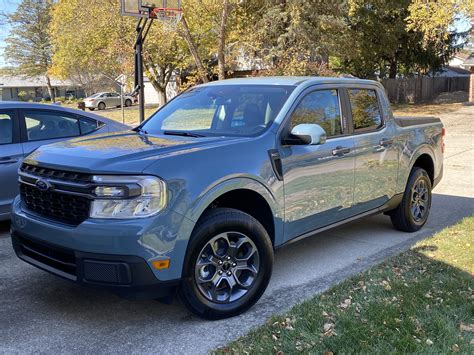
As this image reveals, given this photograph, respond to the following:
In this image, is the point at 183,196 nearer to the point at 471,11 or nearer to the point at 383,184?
the point at 383,184

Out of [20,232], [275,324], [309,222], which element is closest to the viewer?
[275,324]

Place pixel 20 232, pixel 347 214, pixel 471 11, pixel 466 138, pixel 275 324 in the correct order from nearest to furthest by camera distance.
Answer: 1. pixel 275 324
2. pixel 20 232
3. pixel 347 214
4. pixel 466 138
5. pixel 471 11

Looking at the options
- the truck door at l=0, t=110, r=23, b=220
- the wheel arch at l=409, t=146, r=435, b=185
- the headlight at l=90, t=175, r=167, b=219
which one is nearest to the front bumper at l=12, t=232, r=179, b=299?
the headlight at l=90, t=175, r=167, b=219

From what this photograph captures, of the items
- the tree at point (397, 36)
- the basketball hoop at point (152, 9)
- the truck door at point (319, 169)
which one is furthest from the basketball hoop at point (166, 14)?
the tree at point (397, 36)

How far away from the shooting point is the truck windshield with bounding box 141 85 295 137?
449 centimetres

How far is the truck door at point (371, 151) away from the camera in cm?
514

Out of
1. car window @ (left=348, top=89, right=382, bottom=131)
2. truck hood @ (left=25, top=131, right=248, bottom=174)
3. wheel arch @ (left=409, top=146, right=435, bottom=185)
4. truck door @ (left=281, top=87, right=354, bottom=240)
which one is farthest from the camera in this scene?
wheel arch @ (left=409, top=146, right=435, bottom=185)

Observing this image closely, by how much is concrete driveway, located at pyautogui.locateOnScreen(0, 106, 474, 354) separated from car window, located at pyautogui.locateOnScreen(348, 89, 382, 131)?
4.53 ft

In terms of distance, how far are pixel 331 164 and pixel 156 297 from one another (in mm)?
2125

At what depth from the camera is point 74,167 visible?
348 centimetres

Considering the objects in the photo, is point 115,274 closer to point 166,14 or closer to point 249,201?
point 249,201

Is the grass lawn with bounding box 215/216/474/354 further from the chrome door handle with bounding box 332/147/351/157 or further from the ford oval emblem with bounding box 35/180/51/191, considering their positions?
the ford oval emblem with bounding box 35/180/51/191

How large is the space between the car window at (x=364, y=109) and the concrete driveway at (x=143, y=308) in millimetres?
1380

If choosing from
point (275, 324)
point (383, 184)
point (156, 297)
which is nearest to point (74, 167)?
point (156, 297)
